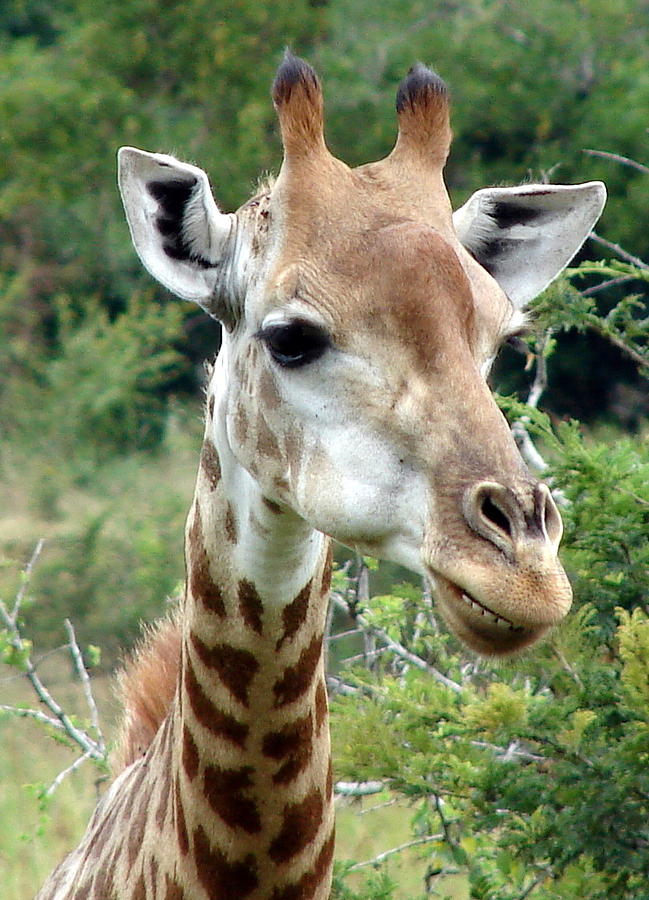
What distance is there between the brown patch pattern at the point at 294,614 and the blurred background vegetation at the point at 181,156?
7.15 metres

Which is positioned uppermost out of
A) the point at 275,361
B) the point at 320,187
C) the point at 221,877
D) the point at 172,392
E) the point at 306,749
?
the point at 320,187

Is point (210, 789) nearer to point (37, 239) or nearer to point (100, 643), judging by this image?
point (100, 643)

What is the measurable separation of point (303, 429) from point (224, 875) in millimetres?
1108

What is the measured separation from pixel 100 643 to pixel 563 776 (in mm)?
7040

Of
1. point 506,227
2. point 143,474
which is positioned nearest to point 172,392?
point 143,474

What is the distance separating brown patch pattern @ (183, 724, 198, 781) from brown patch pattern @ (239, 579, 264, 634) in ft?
1.10

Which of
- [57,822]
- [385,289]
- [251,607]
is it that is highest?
[385,289]

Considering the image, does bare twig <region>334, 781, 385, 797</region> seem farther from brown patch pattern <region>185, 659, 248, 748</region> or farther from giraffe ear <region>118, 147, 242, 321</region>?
giraffe ear <region>118, 147, 242, 321</region>

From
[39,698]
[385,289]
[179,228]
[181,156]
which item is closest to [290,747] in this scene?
[385,289]

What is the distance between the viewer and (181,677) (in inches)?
147

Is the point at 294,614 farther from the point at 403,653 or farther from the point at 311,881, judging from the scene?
the point at 403,653

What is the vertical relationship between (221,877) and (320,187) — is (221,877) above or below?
below

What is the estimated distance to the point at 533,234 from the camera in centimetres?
387

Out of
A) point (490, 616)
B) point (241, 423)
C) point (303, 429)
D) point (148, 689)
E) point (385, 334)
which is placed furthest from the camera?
point (148, 689)
